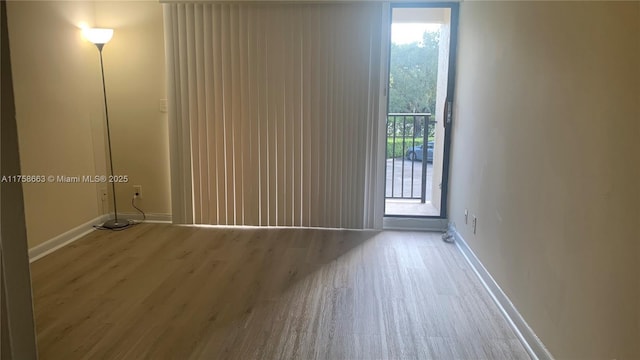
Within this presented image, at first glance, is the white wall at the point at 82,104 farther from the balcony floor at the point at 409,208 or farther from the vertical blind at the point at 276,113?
the balcony floor at the point at 409,208

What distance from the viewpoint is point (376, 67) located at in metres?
4.02

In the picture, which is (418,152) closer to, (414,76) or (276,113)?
(414,76)

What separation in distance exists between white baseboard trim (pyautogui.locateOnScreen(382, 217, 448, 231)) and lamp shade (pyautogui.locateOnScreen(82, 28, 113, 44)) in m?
2.90

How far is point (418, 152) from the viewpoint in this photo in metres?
5.15

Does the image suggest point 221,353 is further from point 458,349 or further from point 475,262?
point 475,262

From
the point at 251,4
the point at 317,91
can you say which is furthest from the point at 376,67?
the point at 251,4

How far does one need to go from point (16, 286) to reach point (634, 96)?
1830 millimetres

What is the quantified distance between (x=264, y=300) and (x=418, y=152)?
9.69ft

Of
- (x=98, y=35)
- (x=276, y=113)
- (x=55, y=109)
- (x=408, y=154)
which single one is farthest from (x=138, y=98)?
(x=408, y=154)

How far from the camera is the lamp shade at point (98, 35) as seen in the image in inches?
156

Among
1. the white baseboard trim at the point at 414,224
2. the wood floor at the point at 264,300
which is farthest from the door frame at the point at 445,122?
the wood floor at the point at 264,300

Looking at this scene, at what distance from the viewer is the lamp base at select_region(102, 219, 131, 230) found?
4250 mm

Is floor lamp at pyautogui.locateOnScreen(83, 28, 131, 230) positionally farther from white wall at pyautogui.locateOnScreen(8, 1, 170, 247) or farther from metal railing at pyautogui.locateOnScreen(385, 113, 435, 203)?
metal railing at pyautogui.locateOnScreen(385, 113, 435, 203)

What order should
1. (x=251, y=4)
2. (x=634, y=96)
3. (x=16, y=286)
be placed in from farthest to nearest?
1. (x=251, y=4)
2. (x=634, y=96)
3. (x=16, y=286)
